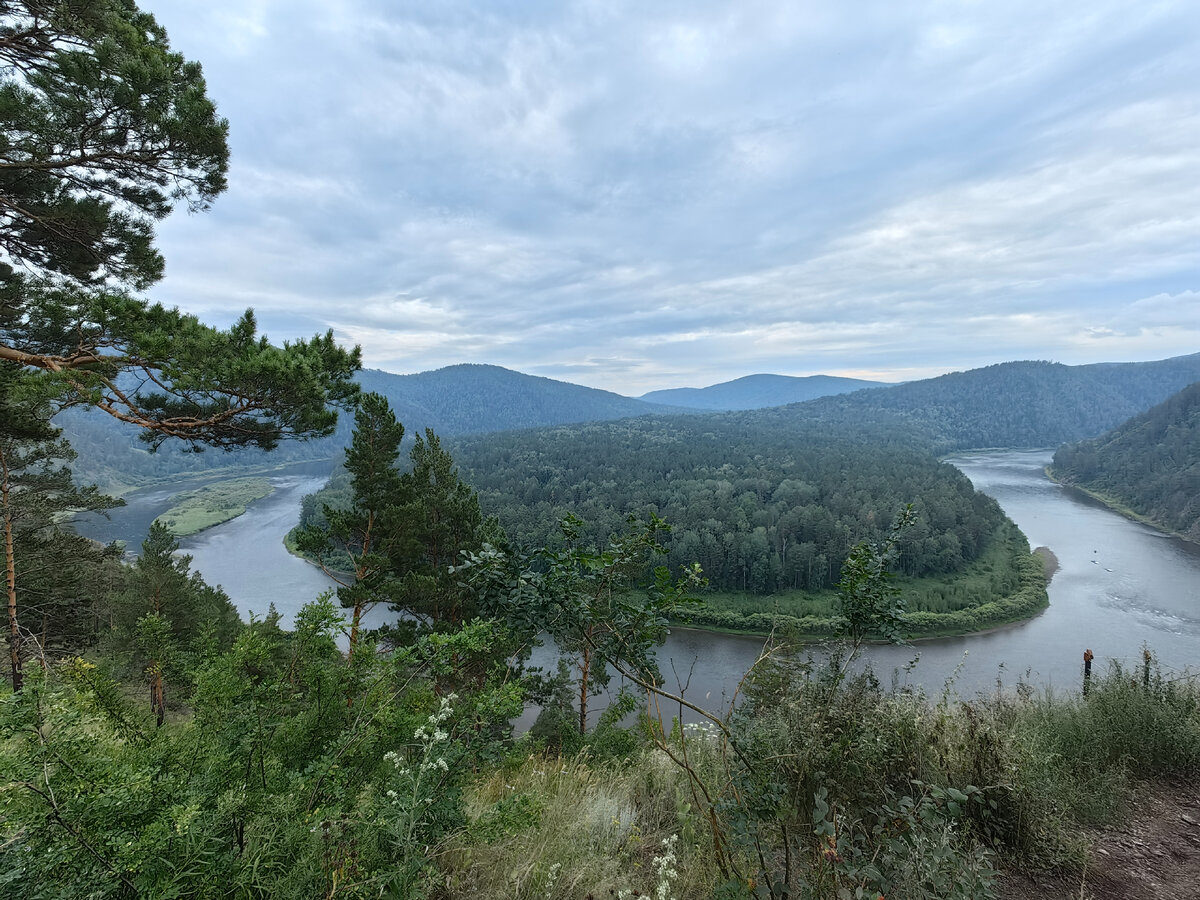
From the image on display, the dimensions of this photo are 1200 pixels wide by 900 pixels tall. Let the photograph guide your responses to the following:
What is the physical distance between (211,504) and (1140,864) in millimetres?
101141

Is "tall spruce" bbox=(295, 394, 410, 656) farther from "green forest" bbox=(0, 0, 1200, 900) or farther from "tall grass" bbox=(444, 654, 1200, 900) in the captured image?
"tall grass" bbox=(444, 654, 1200, 900)

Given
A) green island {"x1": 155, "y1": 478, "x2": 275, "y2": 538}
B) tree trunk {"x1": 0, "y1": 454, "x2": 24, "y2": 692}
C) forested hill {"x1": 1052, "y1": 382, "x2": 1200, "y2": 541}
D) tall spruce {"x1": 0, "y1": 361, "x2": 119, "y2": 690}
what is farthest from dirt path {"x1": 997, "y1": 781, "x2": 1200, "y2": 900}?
forested hill {"x1": 1052, "y1": 382, "x2": 1200, "y2": 541}

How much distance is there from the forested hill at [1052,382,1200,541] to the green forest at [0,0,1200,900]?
78578 mm

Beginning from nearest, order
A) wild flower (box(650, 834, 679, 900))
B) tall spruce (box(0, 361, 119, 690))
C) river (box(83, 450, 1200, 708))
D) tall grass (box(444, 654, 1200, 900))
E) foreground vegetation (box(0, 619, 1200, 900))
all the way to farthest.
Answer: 1. foreground vegetation (box(0, 619, 1200, 900))
2. wild flower (box(650, 834, 679, 900))
3. tall grass (box(444, 654, 1200, 900))
4. tall spruce (box(0, 361, 119, 690))
5. river (box(83, 450, 1200, 708))

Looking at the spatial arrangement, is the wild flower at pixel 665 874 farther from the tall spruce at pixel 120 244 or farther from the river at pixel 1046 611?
the tall spruce at pixel 120 244

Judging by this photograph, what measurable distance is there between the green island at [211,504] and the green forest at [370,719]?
64522 millimetres

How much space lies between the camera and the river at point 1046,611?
2652 centimetres

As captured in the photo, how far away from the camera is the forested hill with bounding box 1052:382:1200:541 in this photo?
60062 millimetres

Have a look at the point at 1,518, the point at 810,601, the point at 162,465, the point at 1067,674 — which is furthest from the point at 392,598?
the point at 162,465

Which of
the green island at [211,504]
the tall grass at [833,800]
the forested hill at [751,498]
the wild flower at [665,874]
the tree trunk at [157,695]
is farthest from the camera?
the green island at [211,504]

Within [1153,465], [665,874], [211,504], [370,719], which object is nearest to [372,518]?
[370,719]

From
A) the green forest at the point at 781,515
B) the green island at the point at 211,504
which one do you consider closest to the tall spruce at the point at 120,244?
the green forest at the point at 781,515

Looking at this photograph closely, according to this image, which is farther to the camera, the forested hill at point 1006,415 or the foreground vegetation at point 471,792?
the forested hill at point 1006,415

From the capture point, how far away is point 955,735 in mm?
3373
